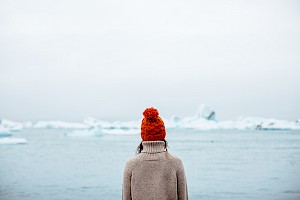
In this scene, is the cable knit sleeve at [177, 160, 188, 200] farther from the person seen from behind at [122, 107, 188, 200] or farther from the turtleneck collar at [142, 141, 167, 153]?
the turtleneck collar at [142, 141, 167, 153]

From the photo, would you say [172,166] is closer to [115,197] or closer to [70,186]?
[115,197]

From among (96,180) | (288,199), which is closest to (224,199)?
(288,199)

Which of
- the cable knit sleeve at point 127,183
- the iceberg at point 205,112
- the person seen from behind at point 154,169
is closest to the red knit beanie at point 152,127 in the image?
the person seen from behind at point 154,169

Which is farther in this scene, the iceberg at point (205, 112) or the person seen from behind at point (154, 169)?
the iceberg at point (205, 112)

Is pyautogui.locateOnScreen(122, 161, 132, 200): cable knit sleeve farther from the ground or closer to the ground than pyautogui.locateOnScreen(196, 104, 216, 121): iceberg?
closer to the ground

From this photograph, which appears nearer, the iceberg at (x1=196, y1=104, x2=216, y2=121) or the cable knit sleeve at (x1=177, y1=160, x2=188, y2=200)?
the cable knit sleeve at (x1=177, y1=160, x2=188, y2=200)

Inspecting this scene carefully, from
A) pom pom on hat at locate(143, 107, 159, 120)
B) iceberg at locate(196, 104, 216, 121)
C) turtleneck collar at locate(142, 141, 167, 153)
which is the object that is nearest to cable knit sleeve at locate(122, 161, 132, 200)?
turtleneck collar at locate(142, 141, 167, 153)

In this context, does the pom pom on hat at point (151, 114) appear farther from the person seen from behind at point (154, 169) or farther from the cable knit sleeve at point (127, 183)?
the cable knit sleeve at point (127, 183)

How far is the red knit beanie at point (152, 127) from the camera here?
1.75 m

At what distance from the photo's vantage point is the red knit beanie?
1.75 meters

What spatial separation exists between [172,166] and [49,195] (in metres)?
7.67

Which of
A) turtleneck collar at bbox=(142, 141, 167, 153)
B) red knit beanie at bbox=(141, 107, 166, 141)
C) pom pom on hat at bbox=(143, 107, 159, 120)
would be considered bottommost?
turtleneck collar at bbox=(142, 141, 167, 153)

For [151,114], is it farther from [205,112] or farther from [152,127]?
[205,112]

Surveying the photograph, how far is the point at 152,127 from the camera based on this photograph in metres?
1.75
